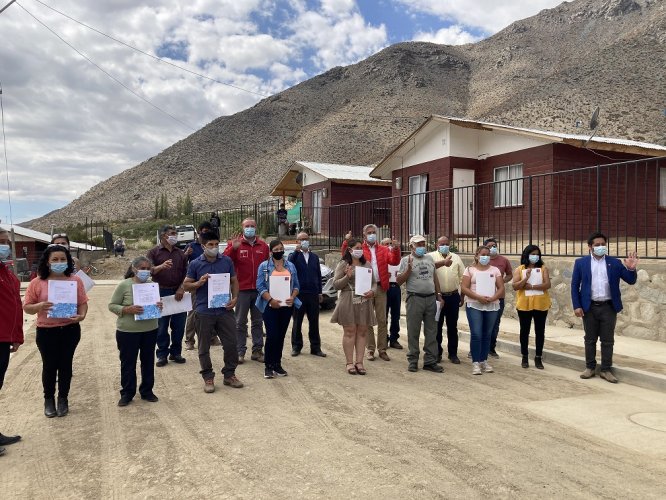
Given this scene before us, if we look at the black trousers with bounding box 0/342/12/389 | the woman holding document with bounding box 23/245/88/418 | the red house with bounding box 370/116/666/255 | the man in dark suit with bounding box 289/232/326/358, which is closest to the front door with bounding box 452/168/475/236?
the red house with bounding box 370/116/666/255

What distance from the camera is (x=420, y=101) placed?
86.9 meters

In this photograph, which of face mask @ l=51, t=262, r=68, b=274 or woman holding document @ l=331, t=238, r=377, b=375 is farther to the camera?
woman holding document @ l=331, t=238, r=377, b=375

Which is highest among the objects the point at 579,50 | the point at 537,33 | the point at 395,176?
the point at 537,33

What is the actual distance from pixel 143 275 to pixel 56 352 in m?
1.13

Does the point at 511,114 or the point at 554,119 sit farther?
the point at 511,114

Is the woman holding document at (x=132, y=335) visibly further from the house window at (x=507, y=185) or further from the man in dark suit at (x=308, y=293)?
the house window at (x=507, y=185)

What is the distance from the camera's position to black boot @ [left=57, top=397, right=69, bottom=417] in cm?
503

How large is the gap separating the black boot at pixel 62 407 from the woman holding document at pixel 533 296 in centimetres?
582

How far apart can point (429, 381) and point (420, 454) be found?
2400 millimetres

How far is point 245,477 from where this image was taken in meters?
3.62

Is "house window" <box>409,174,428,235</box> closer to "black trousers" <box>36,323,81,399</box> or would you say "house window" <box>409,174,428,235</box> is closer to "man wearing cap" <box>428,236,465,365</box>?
"man wearing cap" <box>428,236,465,365</box>

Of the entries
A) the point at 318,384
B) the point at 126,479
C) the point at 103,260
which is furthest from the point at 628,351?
the point at 103,260

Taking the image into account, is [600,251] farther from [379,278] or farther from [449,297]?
[379,278]

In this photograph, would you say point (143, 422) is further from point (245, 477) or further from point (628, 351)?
point (628, 351)
